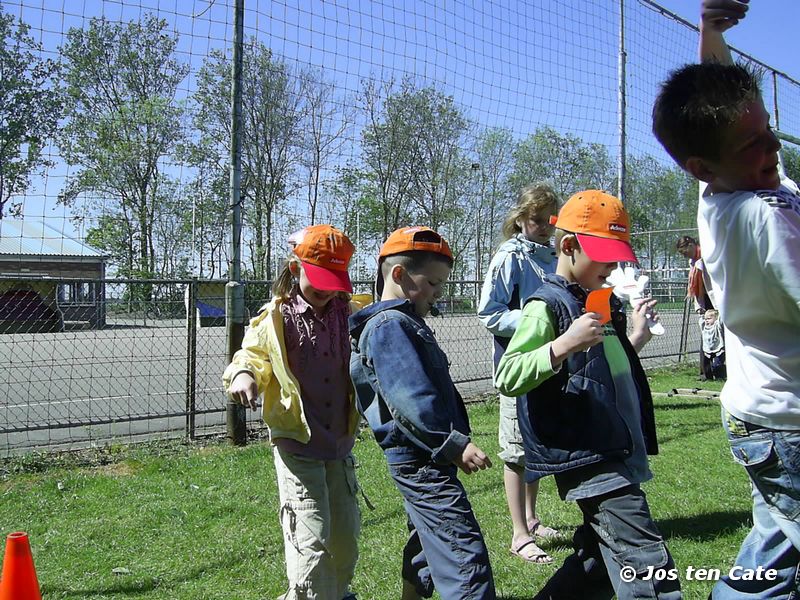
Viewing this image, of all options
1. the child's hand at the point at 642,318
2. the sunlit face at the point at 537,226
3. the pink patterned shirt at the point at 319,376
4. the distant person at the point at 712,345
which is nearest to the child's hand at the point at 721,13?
the child's hand at the point at 642,318

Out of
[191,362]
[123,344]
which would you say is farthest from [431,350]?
[123,344]

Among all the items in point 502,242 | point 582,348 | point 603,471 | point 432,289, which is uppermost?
point 502,242

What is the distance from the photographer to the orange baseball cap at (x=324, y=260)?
A: 3.21m

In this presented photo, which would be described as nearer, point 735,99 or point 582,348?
point 735,99

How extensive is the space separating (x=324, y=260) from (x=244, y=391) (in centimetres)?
69

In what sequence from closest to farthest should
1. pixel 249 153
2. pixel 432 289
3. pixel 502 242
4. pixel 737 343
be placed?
pixel 737 343 → pixel 432 289 → pixel 502 242 → pixel 249 153

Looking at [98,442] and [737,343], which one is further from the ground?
[737,343]

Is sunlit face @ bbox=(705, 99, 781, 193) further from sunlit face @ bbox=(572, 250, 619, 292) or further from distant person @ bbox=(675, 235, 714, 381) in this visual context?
sunlit face @ bbox=(572, 250, 619, 292)

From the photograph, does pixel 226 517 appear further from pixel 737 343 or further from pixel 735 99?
pixel 735 99

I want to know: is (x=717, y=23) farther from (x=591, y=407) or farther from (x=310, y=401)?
(x=310, y=401)

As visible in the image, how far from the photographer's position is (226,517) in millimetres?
4777

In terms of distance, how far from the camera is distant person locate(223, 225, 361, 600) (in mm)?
3053

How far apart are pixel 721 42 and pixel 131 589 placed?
367 centimetres

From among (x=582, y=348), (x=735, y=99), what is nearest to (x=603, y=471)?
(x=582, y=348)
